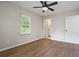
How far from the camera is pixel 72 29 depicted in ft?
19.8

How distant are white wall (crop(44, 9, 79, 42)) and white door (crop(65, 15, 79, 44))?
360 millimetres

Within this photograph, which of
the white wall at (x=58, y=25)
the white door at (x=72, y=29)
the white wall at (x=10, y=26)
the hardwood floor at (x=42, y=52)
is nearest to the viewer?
the hardwood floor at (x=42, y=52)

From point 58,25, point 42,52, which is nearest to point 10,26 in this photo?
point 42,52

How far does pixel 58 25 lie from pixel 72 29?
1.41 meters

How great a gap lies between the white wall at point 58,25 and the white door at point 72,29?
36 centimetres

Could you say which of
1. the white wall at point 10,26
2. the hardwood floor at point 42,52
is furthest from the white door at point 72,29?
the white wall at point 10,26

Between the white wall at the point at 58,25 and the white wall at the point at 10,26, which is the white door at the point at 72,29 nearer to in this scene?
the white wall at the point at 58,25

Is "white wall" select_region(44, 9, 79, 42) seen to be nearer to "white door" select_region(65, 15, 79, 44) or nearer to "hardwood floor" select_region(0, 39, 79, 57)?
"white door" select_region(65, 15, 79, 44)

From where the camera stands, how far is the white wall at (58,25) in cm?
667

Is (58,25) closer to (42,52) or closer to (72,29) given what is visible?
(72,29)

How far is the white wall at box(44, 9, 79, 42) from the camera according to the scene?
6.67m

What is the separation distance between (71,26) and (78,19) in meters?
0.70

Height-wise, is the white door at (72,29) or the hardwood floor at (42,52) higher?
the white door at (72,29)

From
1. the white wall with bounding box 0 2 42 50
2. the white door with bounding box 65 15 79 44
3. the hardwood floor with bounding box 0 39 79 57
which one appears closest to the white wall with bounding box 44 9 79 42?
the white door with bounding box 65 15 79 44
